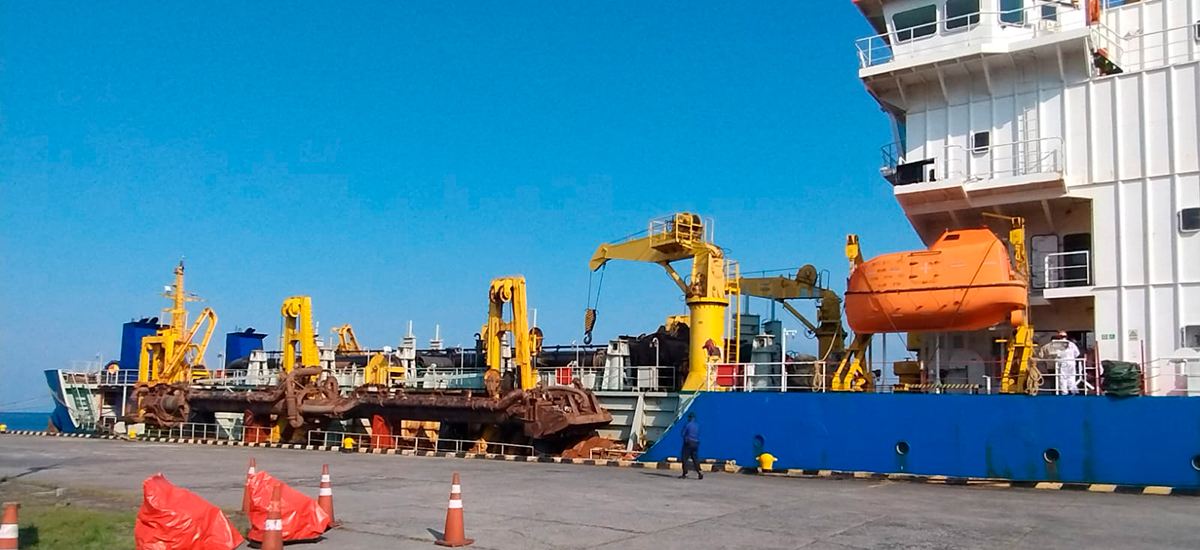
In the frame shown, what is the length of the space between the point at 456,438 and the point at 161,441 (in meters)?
12.1

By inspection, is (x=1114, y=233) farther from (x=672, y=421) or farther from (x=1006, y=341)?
(x=672, y=421)

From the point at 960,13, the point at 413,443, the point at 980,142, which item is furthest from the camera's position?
the point at 413,443

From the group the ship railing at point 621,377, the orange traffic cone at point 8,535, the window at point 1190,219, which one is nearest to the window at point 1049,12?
the window at point 1190,219

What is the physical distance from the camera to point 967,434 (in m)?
15.1

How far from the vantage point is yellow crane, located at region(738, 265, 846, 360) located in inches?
861

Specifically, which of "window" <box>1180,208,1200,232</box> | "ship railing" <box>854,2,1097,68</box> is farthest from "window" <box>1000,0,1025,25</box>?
"window" <box>1180,208,1200,232</box>

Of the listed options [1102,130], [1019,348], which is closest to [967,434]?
[1019,348]

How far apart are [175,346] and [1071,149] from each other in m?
31.2

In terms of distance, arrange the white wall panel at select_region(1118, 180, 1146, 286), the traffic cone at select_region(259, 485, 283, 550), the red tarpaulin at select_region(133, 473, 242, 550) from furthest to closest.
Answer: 1. the white wall panel at select_region(1118, 180, 1146, 286)
2. the red tarpaulin at select_region(133, 473, 242, 550)
3. the traffic cone at select_region(259, 485, 283, 550)

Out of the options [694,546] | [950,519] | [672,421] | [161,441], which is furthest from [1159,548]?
[161,441]

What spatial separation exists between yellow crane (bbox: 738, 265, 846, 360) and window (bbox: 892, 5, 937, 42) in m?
6.64

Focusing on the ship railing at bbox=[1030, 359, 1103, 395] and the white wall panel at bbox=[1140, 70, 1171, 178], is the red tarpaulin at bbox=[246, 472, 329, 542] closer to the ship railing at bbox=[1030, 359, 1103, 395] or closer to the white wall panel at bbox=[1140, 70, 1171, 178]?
the ship railing at bbox=[1030, 359, 1103, 395]

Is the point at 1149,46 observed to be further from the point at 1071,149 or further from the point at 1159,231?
the point at 1159,231

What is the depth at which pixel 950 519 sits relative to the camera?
10.4m
